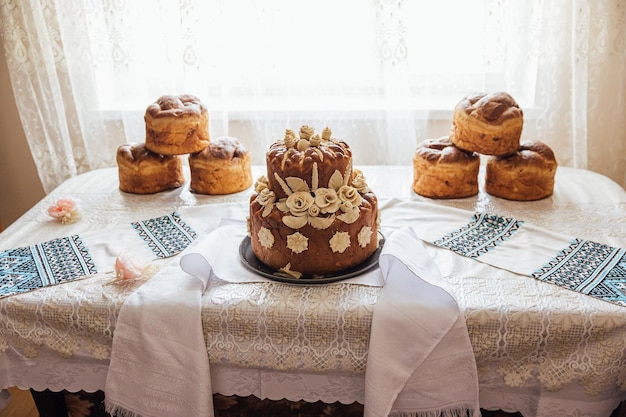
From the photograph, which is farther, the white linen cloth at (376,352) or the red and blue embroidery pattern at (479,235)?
the red and blue embroidery pattern at (479,235)

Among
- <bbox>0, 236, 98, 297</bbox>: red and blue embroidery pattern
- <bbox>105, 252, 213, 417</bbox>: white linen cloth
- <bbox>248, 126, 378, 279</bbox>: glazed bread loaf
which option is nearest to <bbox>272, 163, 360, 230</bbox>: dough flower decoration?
<bbox>248, 126, 378, 279</bbox>: glazed bread loaf

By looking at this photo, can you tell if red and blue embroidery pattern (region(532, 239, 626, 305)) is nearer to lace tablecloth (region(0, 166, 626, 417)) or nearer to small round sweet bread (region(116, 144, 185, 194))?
lace tablecloth (region(0, 166, 626, 417))

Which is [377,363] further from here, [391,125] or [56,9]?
[56,9]

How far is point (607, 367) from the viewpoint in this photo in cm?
108

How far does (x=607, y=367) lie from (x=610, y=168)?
1244 mm

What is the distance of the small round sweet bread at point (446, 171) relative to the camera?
1649mm

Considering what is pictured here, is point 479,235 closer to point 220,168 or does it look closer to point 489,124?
point 489,124

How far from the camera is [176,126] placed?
1.68 metres

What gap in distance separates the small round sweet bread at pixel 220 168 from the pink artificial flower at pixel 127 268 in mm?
525

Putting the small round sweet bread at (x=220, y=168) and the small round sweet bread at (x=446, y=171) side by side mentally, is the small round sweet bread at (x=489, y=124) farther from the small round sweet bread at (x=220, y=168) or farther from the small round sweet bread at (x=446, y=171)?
the small round sweet bread at (x=220, y=168)

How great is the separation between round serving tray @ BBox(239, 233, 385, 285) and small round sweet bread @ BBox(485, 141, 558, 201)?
1.71 feet

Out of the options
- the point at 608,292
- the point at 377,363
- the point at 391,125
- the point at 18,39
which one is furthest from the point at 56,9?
the point at 608,292

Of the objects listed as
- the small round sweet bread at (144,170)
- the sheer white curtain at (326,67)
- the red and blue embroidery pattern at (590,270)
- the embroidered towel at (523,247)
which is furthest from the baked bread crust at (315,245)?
the sheer white curtain at (326,67)

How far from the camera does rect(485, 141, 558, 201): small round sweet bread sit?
1.63m
